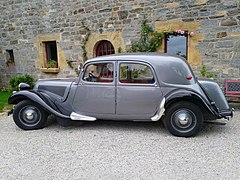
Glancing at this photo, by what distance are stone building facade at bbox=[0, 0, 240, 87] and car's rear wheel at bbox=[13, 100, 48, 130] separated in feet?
12.6

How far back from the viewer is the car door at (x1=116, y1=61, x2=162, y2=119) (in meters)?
3.99

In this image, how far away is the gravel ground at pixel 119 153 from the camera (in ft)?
9.20

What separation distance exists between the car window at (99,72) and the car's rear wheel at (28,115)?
115cm

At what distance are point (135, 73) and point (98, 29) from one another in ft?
13.5

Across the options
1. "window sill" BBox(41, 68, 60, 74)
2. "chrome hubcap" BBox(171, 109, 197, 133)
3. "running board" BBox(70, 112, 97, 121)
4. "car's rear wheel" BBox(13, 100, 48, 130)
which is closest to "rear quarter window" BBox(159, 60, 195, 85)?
"chrome hubcap" BBox(171, 109, 197, 133)

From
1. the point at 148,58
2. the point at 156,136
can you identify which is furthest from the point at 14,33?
the point at 156,136

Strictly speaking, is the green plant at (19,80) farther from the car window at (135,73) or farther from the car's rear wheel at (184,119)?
the car's rear wheel at (184,119)

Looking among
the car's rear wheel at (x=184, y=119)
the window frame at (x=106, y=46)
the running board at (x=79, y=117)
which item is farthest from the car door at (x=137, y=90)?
the window frame at (x=106, y=46)

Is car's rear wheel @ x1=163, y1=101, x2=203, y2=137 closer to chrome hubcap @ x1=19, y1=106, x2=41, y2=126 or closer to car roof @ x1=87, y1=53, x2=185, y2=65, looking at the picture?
car roof @ x1=87, y1=53, x2=185, y2=65

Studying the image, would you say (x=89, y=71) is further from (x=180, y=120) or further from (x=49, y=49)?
(x=49, y=49)

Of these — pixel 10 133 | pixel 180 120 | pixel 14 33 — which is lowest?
pixel 10 133

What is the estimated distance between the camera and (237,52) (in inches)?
231

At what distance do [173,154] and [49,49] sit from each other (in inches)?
292

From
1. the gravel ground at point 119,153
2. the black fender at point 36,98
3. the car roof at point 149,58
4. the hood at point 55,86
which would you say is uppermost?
the car roof at point 149,58
